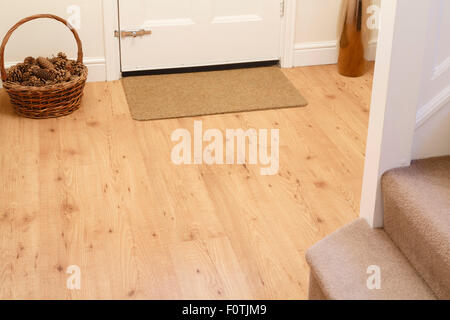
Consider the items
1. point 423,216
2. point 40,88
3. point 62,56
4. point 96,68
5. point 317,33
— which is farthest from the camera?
point 317,33

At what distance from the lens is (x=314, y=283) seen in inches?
77.7

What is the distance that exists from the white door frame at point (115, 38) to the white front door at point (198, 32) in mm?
29

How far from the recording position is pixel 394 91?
6.19 ft

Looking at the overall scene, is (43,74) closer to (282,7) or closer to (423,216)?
(282,7)

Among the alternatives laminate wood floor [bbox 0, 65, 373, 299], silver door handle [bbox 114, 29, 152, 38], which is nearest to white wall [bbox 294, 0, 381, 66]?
laminate wood floor [bbox 0, 65, 373, 299]

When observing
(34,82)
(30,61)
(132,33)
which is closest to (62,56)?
(30,61)

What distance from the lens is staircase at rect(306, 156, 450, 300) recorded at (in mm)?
1773

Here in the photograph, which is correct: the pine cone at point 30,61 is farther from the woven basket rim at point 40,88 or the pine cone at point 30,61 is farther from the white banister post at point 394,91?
the white banister post at point 394,91

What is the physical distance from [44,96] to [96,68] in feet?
1.66

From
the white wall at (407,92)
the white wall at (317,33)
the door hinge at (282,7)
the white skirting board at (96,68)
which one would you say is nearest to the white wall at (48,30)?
the white skirting board at (96,68)

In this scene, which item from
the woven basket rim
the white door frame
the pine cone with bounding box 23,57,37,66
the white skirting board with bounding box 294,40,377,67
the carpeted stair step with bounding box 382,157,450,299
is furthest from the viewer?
the white skirting board with bounding box 294,40,377,67

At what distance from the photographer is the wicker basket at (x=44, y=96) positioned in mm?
3156

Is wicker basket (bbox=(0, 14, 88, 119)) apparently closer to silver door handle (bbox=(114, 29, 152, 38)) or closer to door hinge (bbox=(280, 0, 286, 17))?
silver door handle (bbox=(114, 29, 152, 38))

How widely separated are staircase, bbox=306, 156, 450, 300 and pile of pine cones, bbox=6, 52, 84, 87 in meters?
1.75
